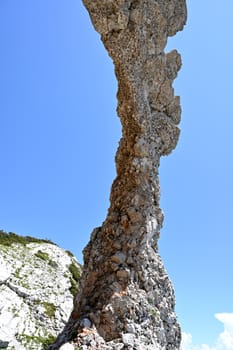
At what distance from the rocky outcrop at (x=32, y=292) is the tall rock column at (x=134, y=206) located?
6.91 m

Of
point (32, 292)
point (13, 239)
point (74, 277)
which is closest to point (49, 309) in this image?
point (32, 292)

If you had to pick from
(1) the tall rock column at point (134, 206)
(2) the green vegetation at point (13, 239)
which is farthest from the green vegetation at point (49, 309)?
(1) the tall rock column at point (134, 206)

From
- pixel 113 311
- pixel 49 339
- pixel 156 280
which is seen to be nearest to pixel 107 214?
pixel 156 280

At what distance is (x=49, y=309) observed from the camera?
2047 centimetres

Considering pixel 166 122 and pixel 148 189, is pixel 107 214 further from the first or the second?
pixel 166 122

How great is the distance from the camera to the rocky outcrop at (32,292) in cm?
1711

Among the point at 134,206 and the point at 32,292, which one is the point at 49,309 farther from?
the point at 134,206

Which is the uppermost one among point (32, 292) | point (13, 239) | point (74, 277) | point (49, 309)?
point (13, 239)

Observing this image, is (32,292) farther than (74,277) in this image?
No

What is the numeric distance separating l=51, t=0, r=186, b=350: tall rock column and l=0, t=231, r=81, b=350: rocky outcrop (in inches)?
272

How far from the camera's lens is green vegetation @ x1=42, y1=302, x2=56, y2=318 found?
20.0 metres

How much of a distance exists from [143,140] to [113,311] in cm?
747

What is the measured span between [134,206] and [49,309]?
11281mm

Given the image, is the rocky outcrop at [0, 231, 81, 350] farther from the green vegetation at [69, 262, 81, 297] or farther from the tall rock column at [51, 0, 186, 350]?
the tall rock column at [51, 0, 186, 350]
